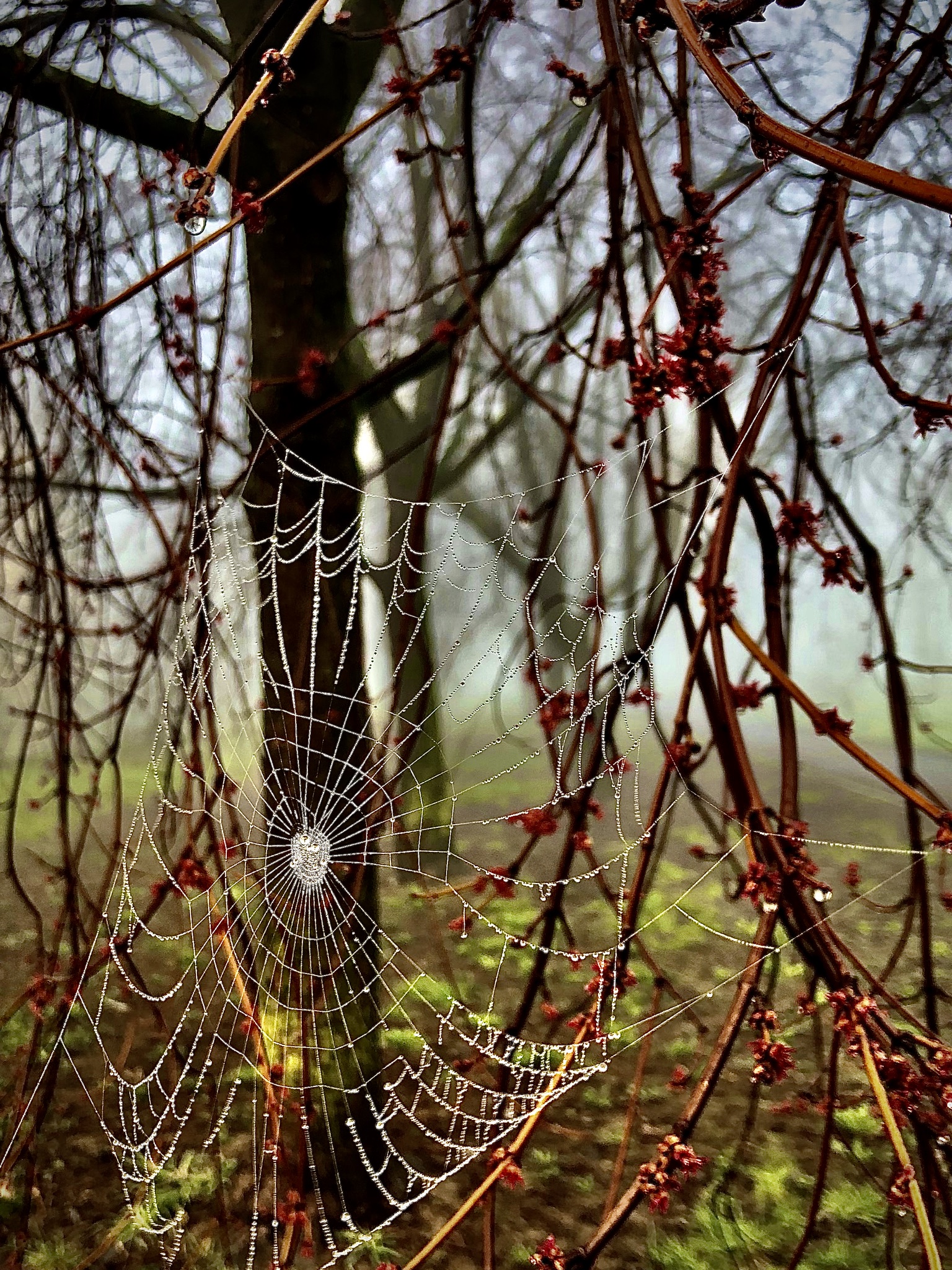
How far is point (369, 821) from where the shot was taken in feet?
3.41

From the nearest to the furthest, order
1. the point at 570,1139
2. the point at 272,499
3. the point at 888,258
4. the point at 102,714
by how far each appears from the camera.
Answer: the point at 888,258
the point at 570,1139
the point at 272,499
the point at 102,714

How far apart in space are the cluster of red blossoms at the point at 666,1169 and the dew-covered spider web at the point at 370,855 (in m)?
0.09

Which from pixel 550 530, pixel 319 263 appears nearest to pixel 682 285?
pixel 550 530

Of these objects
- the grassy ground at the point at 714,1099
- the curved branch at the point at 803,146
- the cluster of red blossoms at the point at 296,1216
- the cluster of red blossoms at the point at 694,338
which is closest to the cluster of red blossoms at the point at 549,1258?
the grassy ground at the point at 714,1099

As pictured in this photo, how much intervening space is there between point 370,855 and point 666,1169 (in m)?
0.42

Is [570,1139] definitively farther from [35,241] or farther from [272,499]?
[35,241]

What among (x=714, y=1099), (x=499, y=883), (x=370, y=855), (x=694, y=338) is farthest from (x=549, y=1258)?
(x=694, y=338)

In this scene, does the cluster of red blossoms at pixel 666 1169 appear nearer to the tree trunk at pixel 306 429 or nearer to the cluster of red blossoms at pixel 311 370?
the tree trunk at pixel 306 429

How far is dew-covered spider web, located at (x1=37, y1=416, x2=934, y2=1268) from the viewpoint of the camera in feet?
2.84

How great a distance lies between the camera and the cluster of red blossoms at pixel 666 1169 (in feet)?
2.42

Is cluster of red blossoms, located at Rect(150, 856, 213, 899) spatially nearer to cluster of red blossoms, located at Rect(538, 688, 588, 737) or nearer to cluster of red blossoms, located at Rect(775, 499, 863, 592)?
cluster of red blossoms, located at Rect(538, 688, 588, 737)

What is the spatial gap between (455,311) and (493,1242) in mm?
848

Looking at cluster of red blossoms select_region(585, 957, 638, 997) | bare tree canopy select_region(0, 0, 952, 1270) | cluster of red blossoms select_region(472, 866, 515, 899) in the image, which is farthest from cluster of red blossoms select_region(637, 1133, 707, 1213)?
cluster of red blossoms select_region(472, 866, 515, 899)

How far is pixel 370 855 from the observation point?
1.04 m
